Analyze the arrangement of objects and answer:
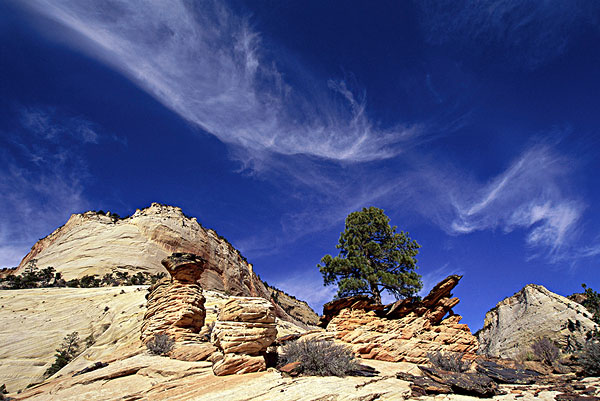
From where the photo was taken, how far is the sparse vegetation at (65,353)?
15402 millimetres

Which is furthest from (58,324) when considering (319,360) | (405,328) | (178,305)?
(405,328)

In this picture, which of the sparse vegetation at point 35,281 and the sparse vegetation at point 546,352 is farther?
the sparse vegetation at point 35,281

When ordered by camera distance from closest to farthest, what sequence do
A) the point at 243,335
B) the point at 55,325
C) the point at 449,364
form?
1. the point at 243,335
2. the point at 449,364
3. the point at 55,325

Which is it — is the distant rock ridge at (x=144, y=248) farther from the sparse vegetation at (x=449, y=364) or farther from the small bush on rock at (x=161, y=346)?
the sparse vegetation at (x=449, y=364)

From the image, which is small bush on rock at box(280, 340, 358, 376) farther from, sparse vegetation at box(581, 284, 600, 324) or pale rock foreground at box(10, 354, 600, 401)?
sparse vegetation at box(581, 284, 600, 324)

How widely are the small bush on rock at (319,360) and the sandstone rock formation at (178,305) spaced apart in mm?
5062

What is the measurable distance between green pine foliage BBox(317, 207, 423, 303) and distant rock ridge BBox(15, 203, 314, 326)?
2648 cm

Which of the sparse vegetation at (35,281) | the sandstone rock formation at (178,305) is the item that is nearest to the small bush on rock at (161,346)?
the sandstone rock formation at (178,305)

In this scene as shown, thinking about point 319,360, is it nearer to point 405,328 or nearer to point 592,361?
point 405,328

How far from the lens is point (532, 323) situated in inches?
1118

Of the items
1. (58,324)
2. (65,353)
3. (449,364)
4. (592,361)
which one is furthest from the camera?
(58,324)

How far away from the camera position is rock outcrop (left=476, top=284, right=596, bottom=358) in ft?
82.1

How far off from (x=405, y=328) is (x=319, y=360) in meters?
7.50

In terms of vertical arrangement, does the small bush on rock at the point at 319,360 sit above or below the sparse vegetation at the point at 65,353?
below
